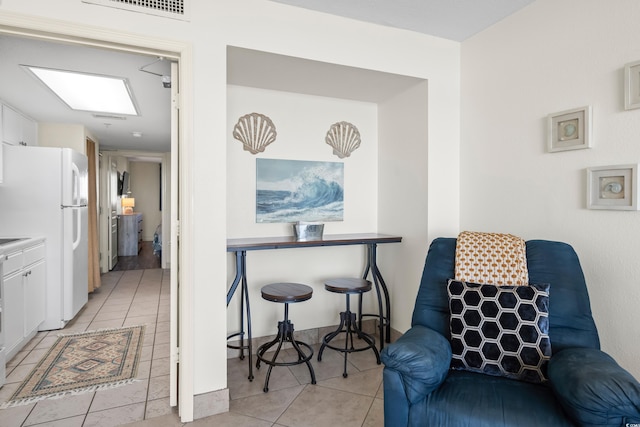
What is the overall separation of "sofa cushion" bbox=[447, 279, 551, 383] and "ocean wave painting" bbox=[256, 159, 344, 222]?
1.60 meters

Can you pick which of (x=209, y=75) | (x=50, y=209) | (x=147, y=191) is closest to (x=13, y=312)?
(x=50, y=209)

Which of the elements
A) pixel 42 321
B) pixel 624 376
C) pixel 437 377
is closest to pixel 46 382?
pixel 42 321

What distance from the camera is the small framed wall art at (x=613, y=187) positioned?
5.87 ft

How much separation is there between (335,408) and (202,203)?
4.78 feet

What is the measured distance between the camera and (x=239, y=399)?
7.43 feet

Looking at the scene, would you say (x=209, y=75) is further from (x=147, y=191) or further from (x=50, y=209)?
(x=147, y=191)

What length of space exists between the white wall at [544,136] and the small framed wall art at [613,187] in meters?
0.04

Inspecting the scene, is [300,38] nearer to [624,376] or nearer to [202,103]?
[202,103]

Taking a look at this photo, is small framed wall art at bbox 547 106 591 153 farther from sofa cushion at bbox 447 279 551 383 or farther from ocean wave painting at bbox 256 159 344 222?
ocean wave painting at bbox 256 159 344 222

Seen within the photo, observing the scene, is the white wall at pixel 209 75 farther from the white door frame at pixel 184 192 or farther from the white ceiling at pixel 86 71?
the white ceiling at pixel 86 71

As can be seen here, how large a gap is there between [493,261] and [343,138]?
69.6 inches

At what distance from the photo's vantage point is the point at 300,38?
2334 millimetres

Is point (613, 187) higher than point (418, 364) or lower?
higher

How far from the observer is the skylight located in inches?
116
